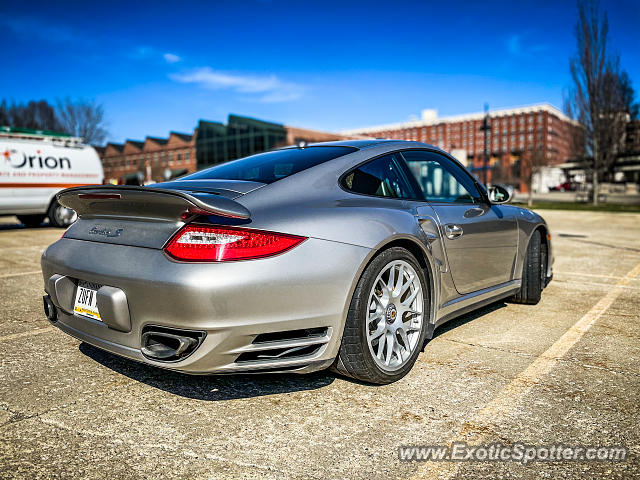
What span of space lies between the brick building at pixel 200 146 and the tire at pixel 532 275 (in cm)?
4224

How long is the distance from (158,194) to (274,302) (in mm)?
666

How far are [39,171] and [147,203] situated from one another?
1181 cm

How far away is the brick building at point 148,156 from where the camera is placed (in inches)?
Answer: 2675

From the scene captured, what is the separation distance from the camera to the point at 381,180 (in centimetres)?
304

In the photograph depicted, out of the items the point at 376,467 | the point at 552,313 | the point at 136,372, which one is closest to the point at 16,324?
the point at 136,372

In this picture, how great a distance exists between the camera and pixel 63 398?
2.54m

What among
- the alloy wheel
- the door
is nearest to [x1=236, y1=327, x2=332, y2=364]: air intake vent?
the alloy wheel

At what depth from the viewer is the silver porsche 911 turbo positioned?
2.18 metres

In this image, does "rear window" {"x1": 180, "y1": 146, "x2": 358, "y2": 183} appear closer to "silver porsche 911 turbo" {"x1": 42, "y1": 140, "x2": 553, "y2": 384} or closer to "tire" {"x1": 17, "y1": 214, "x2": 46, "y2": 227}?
"silver porsche 911 turbo" {"x1": 42, "y1": 140, "x2": 553, "y2": 384}

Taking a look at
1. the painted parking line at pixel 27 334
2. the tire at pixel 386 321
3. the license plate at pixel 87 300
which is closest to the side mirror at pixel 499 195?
the tire at pixel 386 321

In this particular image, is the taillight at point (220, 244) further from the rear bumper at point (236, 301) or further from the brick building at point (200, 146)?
the brick building at point (200, 146)

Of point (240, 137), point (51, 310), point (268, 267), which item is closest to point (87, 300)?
point (51, 310)

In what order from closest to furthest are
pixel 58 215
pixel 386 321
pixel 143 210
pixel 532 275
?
1. pixel 143 210
2. pixel 386 321
3. pixel 532 275
4. pixel 58 215

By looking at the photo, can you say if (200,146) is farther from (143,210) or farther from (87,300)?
(143,210)
